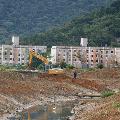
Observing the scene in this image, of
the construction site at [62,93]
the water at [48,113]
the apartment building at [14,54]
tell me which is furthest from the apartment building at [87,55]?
the water at [48,113]

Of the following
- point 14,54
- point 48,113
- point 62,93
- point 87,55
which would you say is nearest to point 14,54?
point 14,54

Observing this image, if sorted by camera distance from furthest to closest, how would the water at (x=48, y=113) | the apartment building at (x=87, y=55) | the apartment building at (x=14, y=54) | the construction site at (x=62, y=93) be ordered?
1. the apartment building at (x=87, y=55)
2. the apartment building at (x=14, y=54)
3. the water at (x=48, y=113)
4. the construction site at (x=62, y=93)

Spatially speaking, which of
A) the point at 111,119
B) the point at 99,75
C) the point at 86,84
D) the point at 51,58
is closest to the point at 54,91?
the point at 86,84

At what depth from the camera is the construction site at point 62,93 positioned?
51.7 m

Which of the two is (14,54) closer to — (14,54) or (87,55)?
(14,54)

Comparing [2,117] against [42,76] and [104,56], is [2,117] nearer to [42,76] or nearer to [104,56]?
[42,76]

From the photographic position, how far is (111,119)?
1571 inches

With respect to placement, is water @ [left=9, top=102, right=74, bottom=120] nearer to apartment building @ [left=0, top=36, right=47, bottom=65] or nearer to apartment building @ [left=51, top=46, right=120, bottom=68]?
apartment building @ [left=51, top=46, right=120, bottom=68]

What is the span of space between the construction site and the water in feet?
1.08

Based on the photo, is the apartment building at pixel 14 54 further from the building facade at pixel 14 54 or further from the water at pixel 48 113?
the water at pixel 48 113

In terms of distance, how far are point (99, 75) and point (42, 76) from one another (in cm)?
1619

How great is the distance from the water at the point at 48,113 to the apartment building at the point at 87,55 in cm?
9881

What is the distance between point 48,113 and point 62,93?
23.7m

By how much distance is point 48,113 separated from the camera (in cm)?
5841
